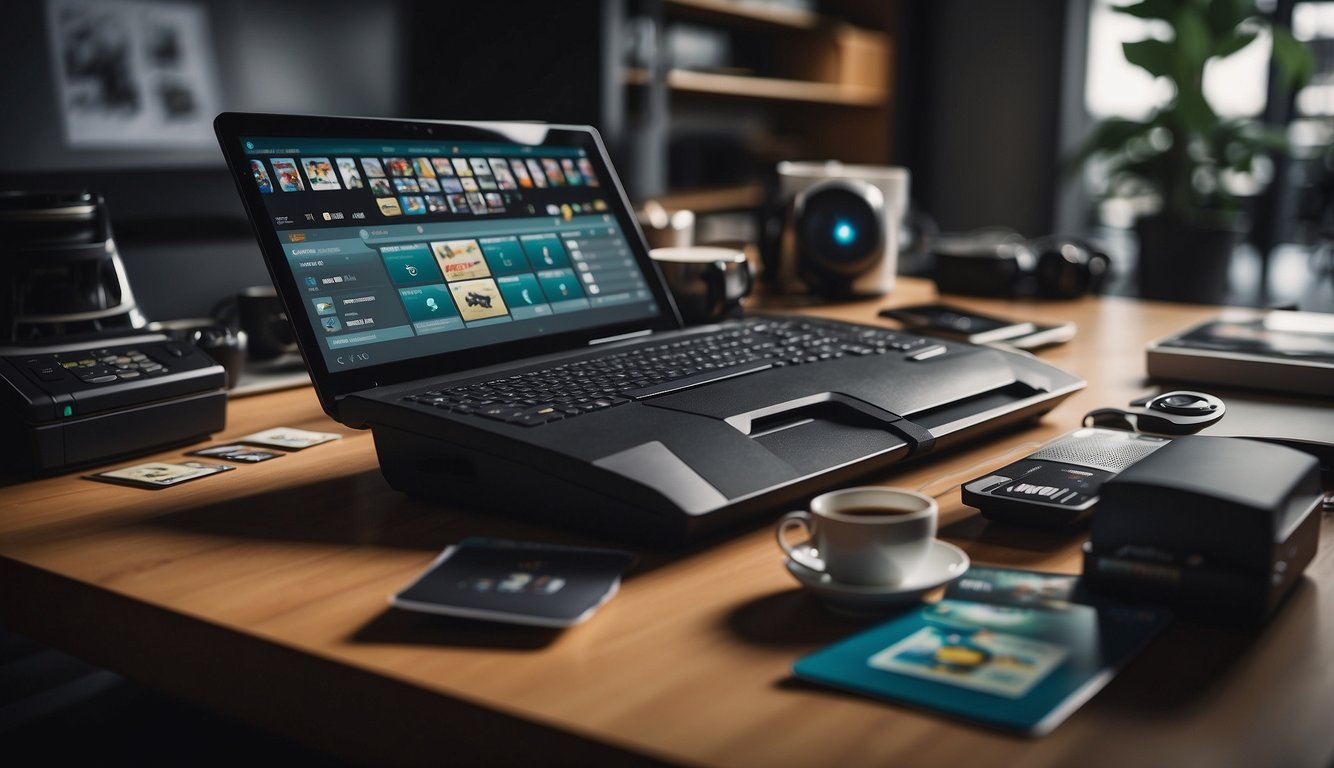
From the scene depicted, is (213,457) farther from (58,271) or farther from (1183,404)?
(1183,404)

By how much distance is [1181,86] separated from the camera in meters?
3.58

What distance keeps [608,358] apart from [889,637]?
0.45m

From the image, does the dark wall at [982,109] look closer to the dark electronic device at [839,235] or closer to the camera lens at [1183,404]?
the dark electronic device at [839,235]

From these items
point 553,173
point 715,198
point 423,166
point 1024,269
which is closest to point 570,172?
point 553,173

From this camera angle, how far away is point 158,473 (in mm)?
851

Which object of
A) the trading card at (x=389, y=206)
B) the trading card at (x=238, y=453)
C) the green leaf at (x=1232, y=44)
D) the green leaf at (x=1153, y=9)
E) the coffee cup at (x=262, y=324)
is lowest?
the trading card at (x=238, y=453)

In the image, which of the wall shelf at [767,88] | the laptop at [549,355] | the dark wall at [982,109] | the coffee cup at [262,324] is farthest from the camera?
the dark wall at [982,109]

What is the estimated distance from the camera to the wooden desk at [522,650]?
46cm

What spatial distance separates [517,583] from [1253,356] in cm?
90

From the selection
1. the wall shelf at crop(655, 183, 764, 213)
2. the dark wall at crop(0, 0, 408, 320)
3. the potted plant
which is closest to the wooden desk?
the dark wall at crop(0, 0, 408, 320)

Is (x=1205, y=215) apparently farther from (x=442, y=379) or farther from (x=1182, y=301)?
(x=442, y=379)

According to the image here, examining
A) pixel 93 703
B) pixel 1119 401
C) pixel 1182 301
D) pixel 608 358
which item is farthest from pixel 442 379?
pixel 1182 301

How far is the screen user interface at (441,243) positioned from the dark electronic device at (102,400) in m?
0.19

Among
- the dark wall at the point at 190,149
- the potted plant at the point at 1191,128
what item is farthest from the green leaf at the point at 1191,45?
the dark wall at the point at 190,149
